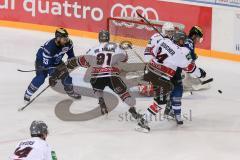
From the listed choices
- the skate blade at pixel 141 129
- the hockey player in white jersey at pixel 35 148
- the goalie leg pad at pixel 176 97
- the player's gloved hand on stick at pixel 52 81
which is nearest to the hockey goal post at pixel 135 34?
the player's gloved hand on stick at pixel 52 81

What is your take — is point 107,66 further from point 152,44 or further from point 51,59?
point 51,59

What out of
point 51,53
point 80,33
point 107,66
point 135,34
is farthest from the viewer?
point 80,33

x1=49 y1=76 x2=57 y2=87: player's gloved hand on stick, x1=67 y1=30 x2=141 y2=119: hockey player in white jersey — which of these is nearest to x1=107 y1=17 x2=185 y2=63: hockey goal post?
x1=49 y1=76 x2=57 y2=87: player's gloved hand on stick

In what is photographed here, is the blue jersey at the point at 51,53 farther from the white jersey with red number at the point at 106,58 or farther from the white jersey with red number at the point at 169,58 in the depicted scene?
the white jersey with red number at the point at 169,58

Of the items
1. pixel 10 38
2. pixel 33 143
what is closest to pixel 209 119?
pixel 33 143

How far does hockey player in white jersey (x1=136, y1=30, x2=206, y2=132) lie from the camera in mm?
6641

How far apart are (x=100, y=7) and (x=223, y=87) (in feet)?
8.75

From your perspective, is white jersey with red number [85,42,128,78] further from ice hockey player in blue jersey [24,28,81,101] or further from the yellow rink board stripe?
the yellow rink board stripe

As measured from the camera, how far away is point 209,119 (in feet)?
24.6

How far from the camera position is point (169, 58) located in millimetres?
6664

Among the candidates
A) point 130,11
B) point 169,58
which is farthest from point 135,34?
point 169,58

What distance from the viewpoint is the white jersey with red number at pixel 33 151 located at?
4.48 m

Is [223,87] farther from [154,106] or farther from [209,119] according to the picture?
[154,106]

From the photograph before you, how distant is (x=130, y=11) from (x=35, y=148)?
5.91m
